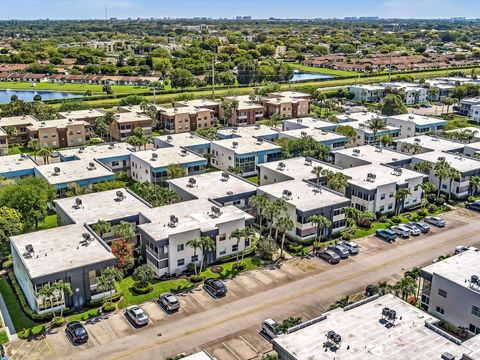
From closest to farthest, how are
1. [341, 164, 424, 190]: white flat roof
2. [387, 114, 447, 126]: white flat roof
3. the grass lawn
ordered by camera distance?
the grass lawn → [341, 164, 424, 190]: white flat roof → [387, 114, 447, 126]: white flat roof

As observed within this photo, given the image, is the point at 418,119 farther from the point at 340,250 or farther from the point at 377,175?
the point at 340,250

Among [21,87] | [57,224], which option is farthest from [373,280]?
[21,87]

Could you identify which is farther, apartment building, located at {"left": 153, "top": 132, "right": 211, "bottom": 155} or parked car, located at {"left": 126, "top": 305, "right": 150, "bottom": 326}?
apartment building, located at {"left": 153, "top": 132, "right": 211, "bottom": 155}

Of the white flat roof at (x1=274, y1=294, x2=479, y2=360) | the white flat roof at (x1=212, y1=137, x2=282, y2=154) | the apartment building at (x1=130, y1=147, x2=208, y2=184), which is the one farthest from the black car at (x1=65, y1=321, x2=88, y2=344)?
the white flat roof at (x1=212, y1=137, x2=282, y2=154)

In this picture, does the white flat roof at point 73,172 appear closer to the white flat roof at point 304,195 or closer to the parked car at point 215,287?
the white flat roof at point 304,195

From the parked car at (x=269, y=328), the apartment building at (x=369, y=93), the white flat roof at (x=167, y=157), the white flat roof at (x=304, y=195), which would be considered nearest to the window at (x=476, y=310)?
the parked car at (x=269, y=328)

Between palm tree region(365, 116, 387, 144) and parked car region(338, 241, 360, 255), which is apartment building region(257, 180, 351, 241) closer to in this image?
parked car region(338, 241, 360, 255)

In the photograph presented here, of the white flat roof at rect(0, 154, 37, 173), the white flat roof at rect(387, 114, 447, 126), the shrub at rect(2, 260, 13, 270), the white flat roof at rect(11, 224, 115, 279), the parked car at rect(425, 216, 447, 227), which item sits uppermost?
the white flat roof at rect(387, 114, 447, 126)
